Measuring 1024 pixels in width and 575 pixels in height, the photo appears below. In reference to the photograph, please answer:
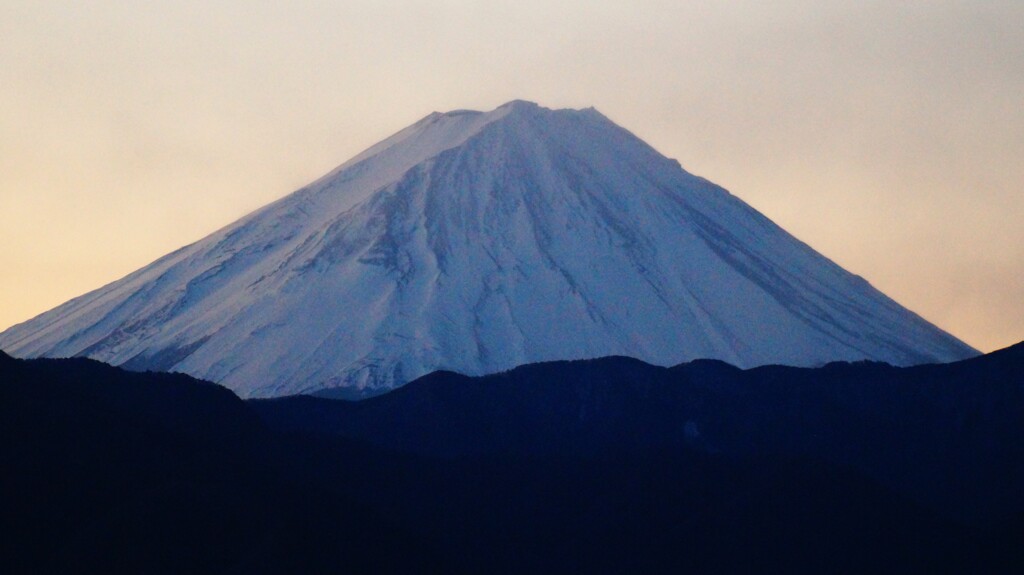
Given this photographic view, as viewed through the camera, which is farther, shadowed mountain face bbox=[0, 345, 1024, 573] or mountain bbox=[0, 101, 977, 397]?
mountain bbox=[0, 101, 977, 397]

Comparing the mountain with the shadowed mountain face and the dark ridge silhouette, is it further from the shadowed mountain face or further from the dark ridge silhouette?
the dark ridge silhouette

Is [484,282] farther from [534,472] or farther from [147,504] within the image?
[147,504]

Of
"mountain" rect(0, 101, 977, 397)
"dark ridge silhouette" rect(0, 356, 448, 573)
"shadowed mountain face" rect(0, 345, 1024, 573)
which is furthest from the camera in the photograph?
"mountain" rect(0, 101, 977, 397)

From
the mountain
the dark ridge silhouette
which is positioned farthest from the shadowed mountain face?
the mountain

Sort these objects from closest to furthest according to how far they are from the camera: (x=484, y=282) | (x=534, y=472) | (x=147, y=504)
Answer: (x=147, y=504)
(x=534, y=472)
(x=484, y=282)

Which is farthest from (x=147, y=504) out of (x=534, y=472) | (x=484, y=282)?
(x=484, y=282)

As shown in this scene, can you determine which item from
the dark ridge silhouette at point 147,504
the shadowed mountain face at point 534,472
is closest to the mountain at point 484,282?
the shadowed mountain face at point 534,472
